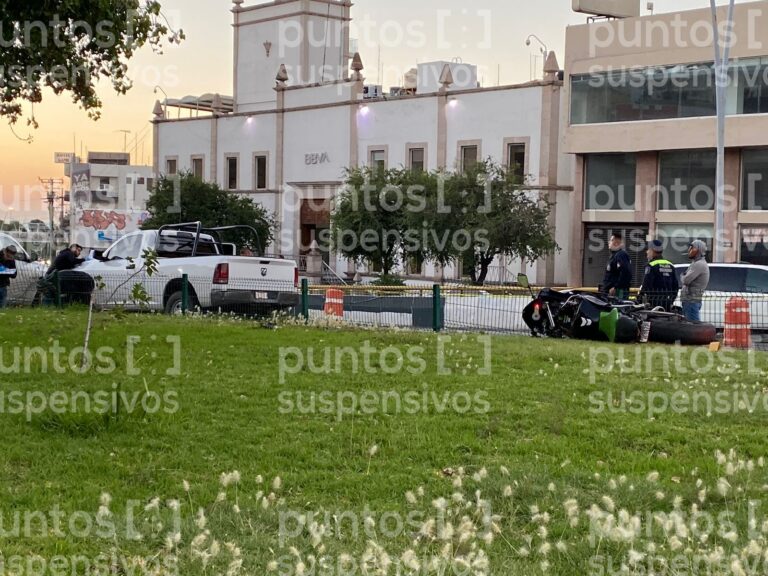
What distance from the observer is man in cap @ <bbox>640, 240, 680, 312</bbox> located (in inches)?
735

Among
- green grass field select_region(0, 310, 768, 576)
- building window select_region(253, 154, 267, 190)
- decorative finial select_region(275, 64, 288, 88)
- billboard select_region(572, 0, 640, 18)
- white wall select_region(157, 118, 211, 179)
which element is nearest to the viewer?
green grass field select_region(0, 310, 768, 576)

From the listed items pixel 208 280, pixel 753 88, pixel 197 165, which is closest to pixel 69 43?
pixel 208 280

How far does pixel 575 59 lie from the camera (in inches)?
1842

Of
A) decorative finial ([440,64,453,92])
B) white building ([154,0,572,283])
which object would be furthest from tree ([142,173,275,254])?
decorative finial ([440,64,453,92])

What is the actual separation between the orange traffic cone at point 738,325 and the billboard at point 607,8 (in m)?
31.1

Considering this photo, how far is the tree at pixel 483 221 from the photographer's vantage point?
4206cm

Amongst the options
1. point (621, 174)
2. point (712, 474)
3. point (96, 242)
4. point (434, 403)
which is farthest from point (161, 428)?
point (96, 242)

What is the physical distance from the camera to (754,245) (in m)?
42.2

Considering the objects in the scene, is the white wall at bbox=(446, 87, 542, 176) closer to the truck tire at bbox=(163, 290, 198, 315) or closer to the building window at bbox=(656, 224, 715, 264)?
the building window at bbox=(656, 224, 715, 264)

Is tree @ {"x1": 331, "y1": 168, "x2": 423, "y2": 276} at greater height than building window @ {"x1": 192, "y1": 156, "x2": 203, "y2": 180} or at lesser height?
lesser

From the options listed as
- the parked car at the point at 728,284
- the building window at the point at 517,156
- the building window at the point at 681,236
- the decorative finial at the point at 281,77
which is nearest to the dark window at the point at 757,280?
the parked car at the point at 728,284

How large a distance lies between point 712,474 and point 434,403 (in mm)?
3116

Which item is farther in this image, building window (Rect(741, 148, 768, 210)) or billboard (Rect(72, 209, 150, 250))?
billboard (Rect(72, 209, 150, 250))

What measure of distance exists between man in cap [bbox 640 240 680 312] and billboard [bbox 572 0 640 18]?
3027 cm
